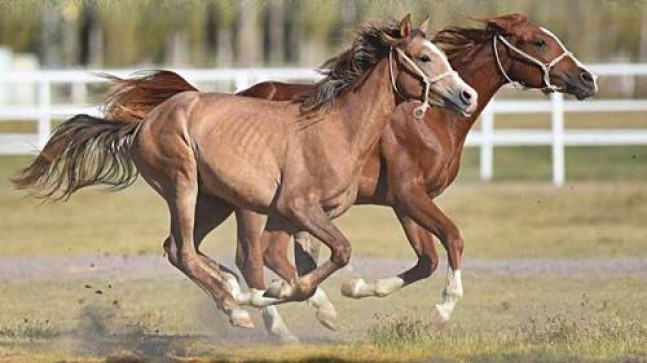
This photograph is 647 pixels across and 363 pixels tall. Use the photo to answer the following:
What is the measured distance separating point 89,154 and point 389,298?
3236 millimetres

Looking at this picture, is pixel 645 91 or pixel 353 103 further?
A: pixel 645 91

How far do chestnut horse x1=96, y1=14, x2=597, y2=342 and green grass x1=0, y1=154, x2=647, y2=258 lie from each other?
4.89 m

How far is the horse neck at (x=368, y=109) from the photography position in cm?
829

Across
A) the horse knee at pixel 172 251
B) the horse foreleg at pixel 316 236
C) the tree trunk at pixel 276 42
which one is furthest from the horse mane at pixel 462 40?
the tree trunk at pixel 276 42

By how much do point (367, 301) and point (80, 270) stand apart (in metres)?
2.89

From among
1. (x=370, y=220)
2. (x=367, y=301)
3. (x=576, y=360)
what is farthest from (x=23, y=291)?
(x=370, y=220)

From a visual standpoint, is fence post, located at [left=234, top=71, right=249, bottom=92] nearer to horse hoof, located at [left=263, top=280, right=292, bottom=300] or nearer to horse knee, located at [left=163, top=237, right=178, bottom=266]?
horse knee, located at [left=163, top=237, right=178, bottom=266]

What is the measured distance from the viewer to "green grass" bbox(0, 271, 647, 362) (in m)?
8.39

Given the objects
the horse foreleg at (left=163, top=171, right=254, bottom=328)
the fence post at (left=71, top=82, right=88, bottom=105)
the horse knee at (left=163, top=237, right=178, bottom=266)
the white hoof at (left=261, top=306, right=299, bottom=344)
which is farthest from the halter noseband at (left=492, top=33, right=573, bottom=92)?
the fence post at (left=71, top=82, right=88, bottom=105)

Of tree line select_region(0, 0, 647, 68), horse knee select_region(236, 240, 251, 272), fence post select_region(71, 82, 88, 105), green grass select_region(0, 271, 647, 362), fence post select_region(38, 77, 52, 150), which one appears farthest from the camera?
fence post select_region(71, 82, 88, 105)

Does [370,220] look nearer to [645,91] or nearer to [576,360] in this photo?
[645,91]

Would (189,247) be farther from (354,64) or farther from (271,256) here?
(354,64)

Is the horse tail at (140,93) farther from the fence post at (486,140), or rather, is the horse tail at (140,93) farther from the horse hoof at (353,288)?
the fence post at (486,140)

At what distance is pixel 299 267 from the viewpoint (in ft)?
31.9
